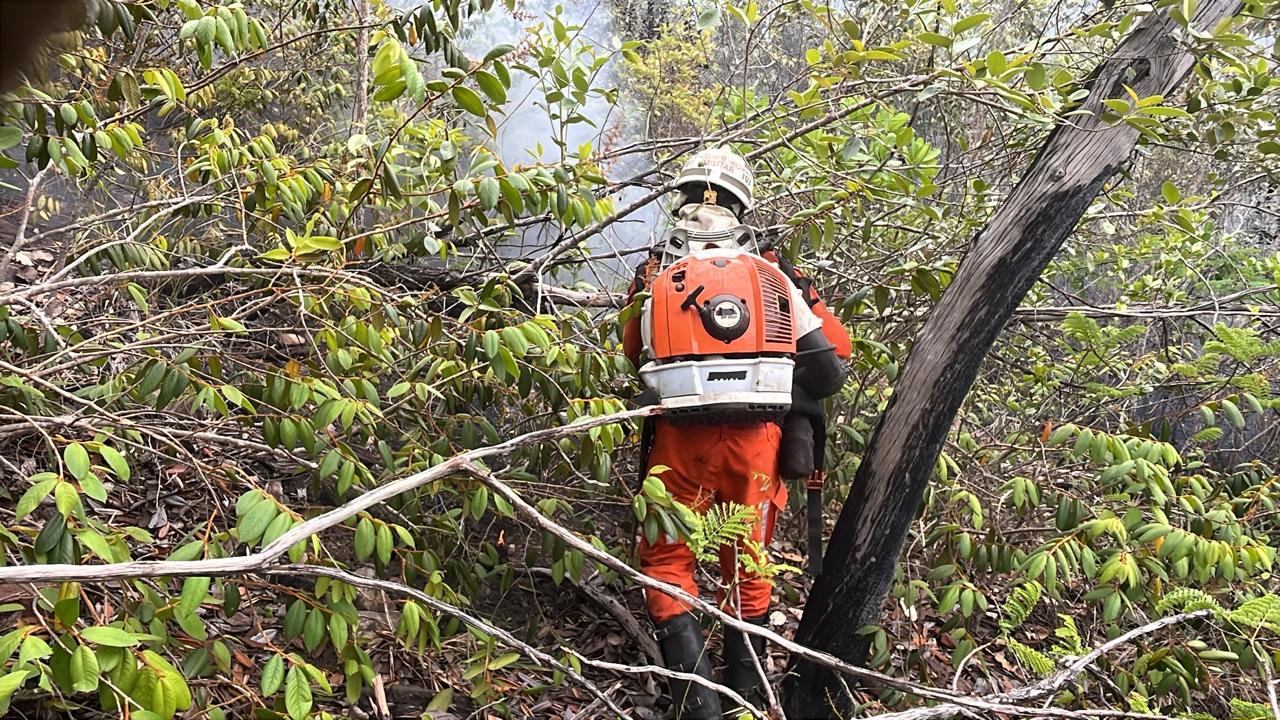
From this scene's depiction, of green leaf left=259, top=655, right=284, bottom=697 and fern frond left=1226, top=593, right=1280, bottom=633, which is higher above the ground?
green leaf left=259, top=655, right=284, bottom=697

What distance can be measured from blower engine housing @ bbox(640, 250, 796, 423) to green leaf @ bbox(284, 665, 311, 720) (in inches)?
54.5

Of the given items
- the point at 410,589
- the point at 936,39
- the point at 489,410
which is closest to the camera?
the point at 410,589

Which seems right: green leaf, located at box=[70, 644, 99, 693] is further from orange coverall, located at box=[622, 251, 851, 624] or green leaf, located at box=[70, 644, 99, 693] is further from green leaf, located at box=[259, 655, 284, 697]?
orange coverall, located at box=[622, 251, 851, 624]

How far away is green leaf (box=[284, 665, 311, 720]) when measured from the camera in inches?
66.0

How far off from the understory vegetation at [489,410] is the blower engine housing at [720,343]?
9.4 inches

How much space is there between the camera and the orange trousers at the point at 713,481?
2.87 m

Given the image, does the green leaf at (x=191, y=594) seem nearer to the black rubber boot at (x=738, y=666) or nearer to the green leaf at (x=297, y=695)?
the green leaf at (x=297, y=695)

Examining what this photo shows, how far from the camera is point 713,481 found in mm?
2926

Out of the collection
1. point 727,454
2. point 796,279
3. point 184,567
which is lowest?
point 727,454

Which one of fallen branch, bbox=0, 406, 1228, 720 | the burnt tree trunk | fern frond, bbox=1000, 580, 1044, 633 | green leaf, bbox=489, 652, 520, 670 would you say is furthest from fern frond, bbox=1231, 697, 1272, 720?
green leaf, bbox=489, 652, 520, 670

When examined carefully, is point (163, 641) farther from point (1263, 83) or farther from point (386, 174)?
point (1263, 83)

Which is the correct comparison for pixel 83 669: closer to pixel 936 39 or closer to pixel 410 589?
pixel 410 589

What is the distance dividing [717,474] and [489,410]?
4.23 feet

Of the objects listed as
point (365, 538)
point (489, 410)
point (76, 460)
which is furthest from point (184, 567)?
point (489, 410)
